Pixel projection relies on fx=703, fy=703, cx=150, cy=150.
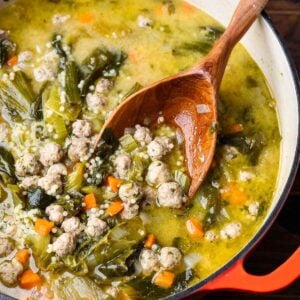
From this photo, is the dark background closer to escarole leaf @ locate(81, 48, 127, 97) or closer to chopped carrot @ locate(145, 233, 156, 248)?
chopped carrot @ locate(145, 233, 156, 248)

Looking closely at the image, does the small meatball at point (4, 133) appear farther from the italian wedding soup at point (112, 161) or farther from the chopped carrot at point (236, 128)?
the chopped carrot at point (236, 128)

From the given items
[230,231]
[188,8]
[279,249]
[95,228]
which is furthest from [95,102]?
[279,249]

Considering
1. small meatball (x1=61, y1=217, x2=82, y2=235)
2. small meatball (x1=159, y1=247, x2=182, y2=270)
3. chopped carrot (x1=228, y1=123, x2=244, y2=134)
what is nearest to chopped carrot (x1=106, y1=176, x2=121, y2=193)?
small meatball (x1=61, y1=217, x2=82, y2=235)

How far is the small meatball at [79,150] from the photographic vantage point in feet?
10.4

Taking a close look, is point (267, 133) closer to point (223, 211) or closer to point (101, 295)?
point (223, 211)

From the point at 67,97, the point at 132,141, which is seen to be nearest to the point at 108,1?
the point at 67,97

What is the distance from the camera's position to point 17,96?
337 centimetres

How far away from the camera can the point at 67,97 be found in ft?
11.0

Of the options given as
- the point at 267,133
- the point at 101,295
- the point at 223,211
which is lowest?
the point at 101,295

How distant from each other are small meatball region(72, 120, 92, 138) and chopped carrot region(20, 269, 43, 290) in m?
0.66

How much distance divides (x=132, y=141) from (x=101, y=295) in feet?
2.33

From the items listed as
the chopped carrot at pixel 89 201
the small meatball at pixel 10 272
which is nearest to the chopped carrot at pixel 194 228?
the chopped carrot at pixel 89 201

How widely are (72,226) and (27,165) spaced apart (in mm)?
358

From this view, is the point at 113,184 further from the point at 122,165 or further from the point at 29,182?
the point at 29,182
